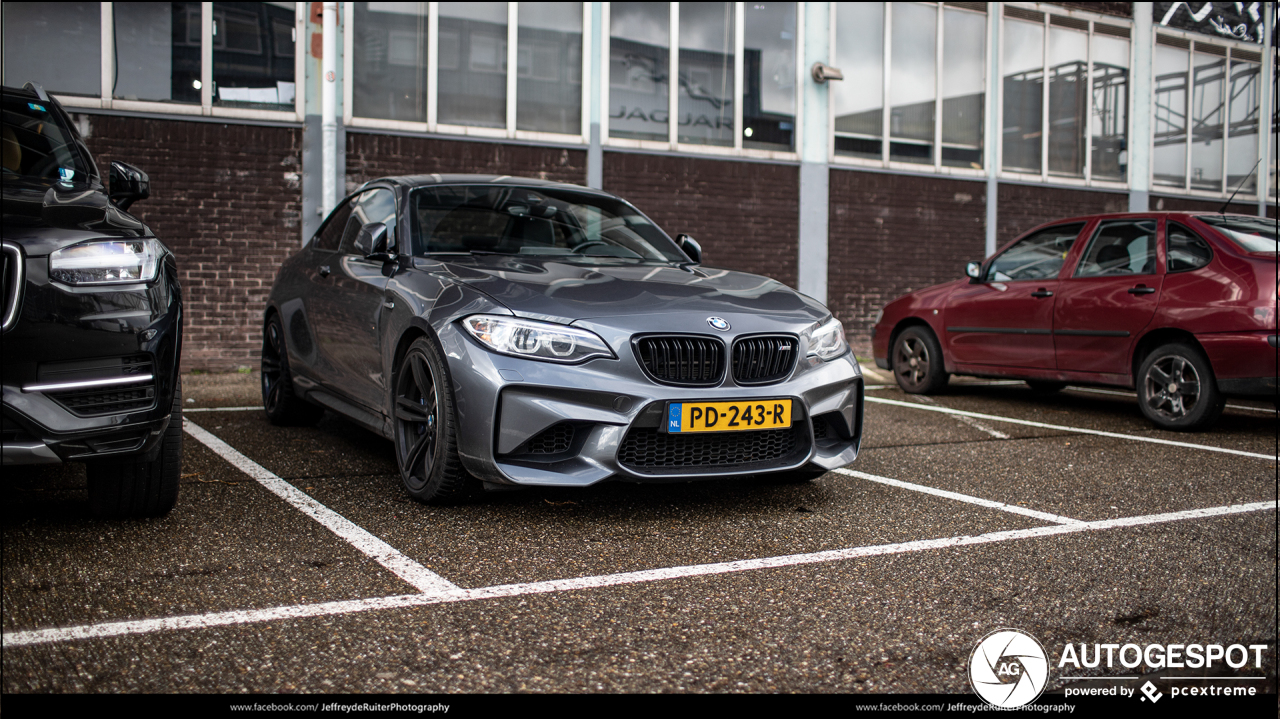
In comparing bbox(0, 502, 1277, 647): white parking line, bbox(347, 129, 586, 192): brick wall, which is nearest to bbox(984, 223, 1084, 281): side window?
bbox(0, 502, 1277, 647): white parking line

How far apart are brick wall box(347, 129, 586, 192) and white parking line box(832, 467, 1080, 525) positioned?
706cm

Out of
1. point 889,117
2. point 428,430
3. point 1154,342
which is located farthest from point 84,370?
point 889,117

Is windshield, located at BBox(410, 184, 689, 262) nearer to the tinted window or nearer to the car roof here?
the car roof

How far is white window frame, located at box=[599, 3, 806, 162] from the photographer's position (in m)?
11.6

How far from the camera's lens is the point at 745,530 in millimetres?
3771

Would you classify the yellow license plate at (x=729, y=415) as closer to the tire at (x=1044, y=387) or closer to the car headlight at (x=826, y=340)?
the car headlight at (x=826, y=340)

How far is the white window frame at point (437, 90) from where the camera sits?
10.5 m

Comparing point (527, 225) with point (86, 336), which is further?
point (527, 225)

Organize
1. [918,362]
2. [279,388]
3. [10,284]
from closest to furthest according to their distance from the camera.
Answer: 1. [10,284]
2. [279,388]
3. [918,362]

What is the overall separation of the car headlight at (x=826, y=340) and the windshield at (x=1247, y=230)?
344 centimetres

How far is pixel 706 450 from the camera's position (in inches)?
150

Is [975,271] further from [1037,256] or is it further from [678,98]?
[678,98]

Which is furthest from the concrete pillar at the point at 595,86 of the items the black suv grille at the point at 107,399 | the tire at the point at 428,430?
the black suv grille at the point at 107,399

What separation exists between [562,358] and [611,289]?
510mm
